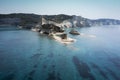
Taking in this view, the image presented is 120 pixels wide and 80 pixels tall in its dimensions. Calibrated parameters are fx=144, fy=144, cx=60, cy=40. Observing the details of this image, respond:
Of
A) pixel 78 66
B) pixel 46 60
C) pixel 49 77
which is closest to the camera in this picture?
pixel 49 77

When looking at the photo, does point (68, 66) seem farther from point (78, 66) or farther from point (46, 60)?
point (46, 60)

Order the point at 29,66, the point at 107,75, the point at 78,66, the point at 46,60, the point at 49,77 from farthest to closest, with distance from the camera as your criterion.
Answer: the point at 46,60
the point at 78,66
the point at 29,66
the point at 107,75
the point at 49,77

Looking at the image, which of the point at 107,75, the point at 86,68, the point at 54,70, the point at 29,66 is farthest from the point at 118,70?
the point at 29,66

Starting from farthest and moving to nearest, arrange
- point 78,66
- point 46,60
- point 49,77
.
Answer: point 46,60, point 78,66, point 49,77

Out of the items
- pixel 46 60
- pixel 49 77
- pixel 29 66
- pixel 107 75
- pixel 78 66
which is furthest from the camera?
pixel 46 60

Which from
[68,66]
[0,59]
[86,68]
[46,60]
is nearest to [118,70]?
[86,68]

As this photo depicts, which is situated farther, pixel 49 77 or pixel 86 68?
pixel 86 68

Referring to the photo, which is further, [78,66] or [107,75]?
[78,66]

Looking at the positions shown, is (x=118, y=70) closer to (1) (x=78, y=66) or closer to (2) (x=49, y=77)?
(1) (x=78, y=66)
